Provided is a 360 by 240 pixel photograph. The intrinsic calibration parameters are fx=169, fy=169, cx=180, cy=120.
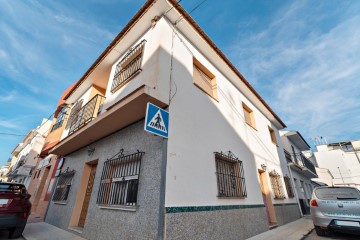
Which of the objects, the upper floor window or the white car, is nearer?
the white car

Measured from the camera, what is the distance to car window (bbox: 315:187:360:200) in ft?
16.2

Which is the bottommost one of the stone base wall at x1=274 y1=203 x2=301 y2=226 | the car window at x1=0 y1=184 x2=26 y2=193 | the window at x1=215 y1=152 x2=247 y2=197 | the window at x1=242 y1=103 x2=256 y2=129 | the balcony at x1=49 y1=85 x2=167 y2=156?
the stone base wall at x1=274 y1=203 x2=301 y2=226

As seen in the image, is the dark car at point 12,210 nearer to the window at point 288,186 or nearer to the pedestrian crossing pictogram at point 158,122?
the pedestrian crossing pictogram at point 158,122

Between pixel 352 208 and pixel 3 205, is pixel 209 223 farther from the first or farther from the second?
pixel 3 205

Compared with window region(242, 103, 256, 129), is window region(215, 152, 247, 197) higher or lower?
lower

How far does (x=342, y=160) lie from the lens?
27.0 metres

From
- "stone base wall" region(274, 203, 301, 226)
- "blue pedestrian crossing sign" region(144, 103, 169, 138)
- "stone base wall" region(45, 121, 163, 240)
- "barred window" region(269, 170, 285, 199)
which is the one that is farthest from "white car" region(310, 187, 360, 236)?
"blue pedestrian crossing sign" region(144, 103, 169, 138)

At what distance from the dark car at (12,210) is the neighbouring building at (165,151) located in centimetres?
142

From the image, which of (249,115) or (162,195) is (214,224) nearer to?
(162,195)

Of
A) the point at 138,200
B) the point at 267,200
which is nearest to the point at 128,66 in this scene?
the point at 138,200

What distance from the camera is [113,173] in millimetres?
4879

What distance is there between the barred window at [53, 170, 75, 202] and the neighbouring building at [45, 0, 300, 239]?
0.05m

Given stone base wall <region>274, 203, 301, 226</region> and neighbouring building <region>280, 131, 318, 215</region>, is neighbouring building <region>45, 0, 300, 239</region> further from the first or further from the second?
neighbouring building <region>280, 131, 318, 215</region>

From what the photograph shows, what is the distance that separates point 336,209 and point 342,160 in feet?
102
